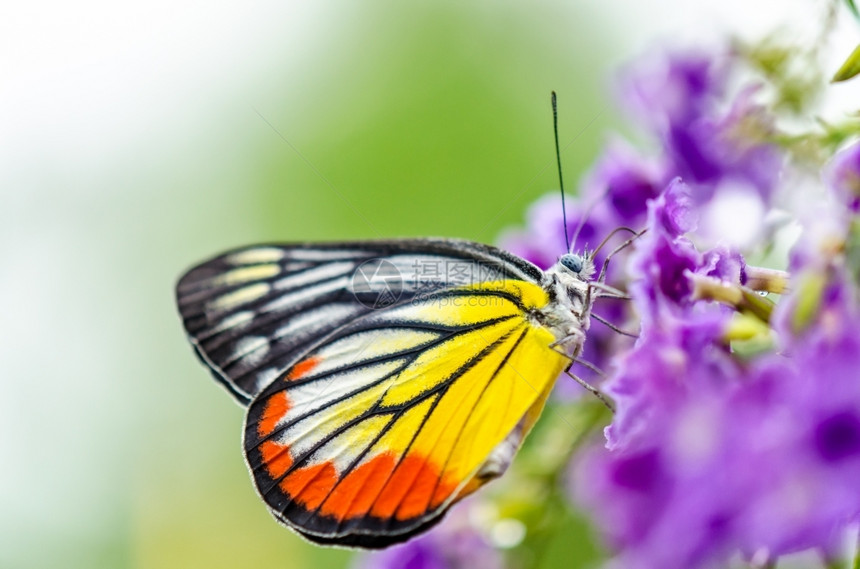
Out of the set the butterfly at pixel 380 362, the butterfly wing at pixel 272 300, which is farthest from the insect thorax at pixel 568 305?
the butterfly wing at pixel 272 300

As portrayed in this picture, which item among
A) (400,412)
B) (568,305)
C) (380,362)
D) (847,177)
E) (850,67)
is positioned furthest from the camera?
(380,362)

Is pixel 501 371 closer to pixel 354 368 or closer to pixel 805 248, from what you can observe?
pixel 354 368

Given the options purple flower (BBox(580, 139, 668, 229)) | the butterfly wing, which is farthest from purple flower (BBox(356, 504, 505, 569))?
purple flower (BBox(580, 139, 668, 229))

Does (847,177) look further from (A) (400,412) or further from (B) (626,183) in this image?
(A) (400,412)

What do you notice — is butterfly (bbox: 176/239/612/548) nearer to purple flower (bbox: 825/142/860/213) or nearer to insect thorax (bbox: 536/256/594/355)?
insect thorax (bbox: 536/256/594/355)

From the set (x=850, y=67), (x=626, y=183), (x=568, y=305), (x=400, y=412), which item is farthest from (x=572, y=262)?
(x=850, y=67)

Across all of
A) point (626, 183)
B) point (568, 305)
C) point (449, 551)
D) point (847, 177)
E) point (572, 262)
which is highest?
point (626, 183)

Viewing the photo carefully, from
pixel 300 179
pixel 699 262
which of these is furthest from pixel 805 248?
pixel 300 179

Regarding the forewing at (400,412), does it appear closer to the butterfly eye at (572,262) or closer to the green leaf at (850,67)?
the butterfly eye at (572,262)
